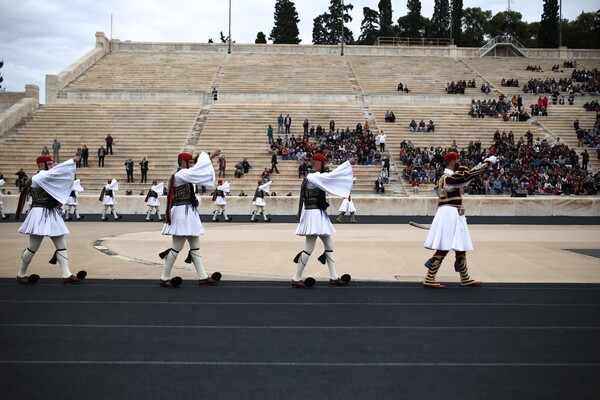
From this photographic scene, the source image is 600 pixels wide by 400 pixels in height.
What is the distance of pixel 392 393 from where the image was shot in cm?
521

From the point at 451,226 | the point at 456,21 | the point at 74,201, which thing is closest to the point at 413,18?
the point at 456,21

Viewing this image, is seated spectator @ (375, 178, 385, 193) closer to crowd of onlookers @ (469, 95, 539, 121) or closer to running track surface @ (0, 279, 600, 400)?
crowd of onlookers @ (469, 95, 539, 121)

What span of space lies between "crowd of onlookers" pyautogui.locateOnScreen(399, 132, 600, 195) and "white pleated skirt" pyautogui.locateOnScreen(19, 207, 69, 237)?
25.8 metres

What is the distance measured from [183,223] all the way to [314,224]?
7.00 feet

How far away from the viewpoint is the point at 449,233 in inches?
400

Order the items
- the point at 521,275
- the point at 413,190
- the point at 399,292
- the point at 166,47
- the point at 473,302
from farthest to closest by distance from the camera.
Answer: the point at 166,47 < the point at 413,190 < the point at 521,275 < the point at 399,292 < the point at 473,302

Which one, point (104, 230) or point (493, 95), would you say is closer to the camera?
point (104, 230)

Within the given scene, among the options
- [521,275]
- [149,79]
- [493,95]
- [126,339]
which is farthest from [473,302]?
[149,79]

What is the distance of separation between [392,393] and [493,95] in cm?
4602

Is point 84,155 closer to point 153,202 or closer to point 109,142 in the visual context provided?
point 109,142

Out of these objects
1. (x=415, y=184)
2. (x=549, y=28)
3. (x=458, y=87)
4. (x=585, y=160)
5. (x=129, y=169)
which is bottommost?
(x=415, y=184)

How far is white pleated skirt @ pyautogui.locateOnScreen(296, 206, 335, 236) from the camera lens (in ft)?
33.5

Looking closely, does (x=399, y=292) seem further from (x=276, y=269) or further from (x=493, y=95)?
(x=493, y=95)

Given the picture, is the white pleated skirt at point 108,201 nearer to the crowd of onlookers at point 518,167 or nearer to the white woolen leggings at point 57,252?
the crowd of onlookers at point 518,167
